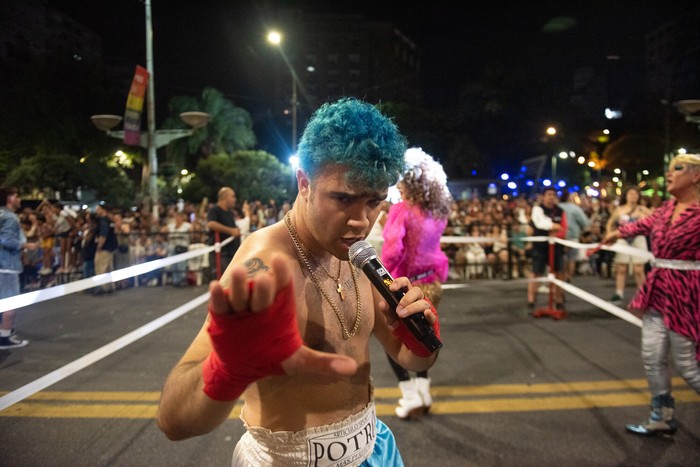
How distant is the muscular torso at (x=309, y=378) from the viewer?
136 cm

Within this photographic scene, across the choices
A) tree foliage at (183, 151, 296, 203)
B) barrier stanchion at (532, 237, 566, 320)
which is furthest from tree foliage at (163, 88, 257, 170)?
barrier stanchion at (532, 237, 566, 320)

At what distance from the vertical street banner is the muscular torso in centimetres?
1050

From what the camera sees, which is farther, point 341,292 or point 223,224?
point 223,224

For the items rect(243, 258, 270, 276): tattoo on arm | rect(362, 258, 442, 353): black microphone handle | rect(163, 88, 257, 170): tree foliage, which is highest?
rect(163, 88, 257, 170): tree foliage

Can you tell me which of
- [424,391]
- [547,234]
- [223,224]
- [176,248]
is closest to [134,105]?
[176,248]

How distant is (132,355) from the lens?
16.5 feet

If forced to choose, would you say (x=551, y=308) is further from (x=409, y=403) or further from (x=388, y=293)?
(x=388, y=293)

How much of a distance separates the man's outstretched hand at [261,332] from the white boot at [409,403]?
286 cm

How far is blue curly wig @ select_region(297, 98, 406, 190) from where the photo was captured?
4.37 ft

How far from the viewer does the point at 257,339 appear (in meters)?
0.84

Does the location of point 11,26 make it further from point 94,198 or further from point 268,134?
point 268,134

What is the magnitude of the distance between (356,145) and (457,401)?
10.3 ft

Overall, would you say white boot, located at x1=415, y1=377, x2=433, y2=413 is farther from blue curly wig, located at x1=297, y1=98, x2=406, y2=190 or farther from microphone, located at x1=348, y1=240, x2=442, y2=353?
blue curly wig, located at x1=297, y1=98, x2=406, y2=190

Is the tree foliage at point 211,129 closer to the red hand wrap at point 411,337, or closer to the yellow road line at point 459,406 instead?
the yellow road line at point 459,406
